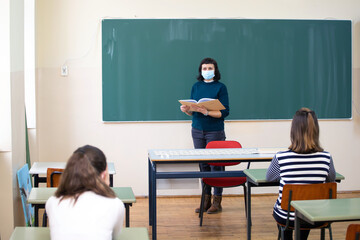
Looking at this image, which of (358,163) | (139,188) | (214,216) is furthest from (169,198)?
(358,163)

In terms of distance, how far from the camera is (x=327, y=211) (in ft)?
7.97

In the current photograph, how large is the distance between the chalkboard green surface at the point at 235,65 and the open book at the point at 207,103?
40.6 inches

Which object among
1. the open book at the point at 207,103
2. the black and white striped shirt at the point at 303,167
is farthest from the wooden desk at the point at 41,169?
the black and white striped shirt at the point at 303,167

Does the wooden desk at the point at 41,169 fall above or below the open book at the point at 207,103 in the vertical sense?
below

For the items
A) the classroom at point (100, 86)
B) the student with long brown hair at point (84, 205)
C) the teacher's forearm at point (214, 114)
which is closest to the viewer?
the student with long brown hair at point (84, 205)

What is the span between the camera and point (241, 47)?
18.4ft

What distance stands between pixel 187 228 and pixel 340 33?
3.17 metres

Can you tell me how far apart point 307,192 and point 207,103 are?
1731mm

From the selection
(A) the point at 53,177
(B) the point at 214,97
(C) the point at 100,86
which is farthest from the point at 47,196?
(C) the point at 100,86

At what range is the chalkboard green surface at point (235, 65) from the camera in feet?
18.0

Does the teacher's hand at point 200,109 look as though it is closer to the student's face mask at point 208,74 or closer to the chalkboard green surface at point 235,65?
the student's face mask at point 208,74

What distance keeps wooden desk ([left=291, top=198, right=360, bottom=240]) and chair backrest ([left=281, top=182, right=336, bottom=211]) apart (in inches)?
10.2

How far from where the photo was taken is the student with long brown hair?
1.89 metres

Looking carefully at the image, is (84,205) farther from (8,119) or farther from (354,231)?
(8,119)
